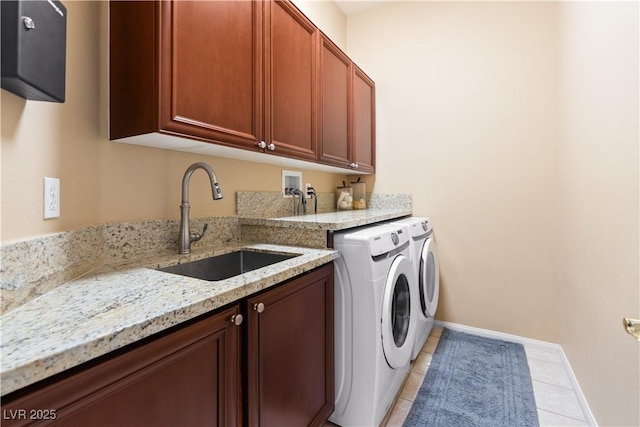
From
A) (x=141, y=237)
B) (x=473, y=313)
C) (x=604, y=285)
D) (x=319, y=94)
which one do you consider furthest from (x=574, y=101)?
(x=141, y=237)

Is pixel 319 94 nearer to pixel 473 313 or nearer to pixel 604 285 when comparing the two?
pixel 604 285

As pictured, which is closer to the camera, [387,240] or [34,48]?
[34,48]

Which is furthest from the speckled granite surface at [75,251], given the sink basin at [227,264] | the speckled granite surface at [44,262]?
the sink basin at [227,264]

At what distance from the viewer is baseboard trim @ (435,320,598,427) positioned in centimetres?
151

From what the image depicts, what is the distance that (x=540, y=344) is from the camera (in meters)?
2.20

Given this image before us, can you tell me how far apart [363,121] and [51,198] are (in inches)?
85.3

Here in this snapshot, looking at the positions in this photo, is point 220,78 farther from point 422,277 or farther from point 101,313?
point 422,277

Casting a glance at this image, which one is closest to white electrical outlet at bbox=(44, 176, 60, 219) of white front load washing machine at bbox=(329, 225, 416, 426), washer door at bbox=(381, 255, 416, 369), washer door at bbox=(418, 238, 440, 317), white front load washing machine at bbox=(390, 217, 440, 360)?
white front load washing machine at bbox=(329, 225, 416, 426)

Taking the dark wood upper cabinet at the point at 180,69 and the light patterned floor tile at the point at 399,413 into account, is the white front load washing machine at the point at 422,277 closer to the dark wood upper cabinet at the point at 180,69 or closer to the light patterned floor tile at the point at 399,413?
the light patterned floor tile at the point at 399,413

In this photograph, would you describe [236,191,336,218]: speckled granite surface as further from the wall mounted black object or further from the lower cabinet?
the wall mounted black object

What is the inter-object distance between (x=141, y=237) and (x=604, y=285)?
2.01m

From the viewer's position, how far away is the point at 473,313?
8.00 ft

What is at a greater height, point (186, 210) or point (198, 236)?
point (186, 210)

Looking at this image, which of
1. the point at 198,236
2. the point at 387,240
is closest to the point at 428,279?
the point at 387,240
